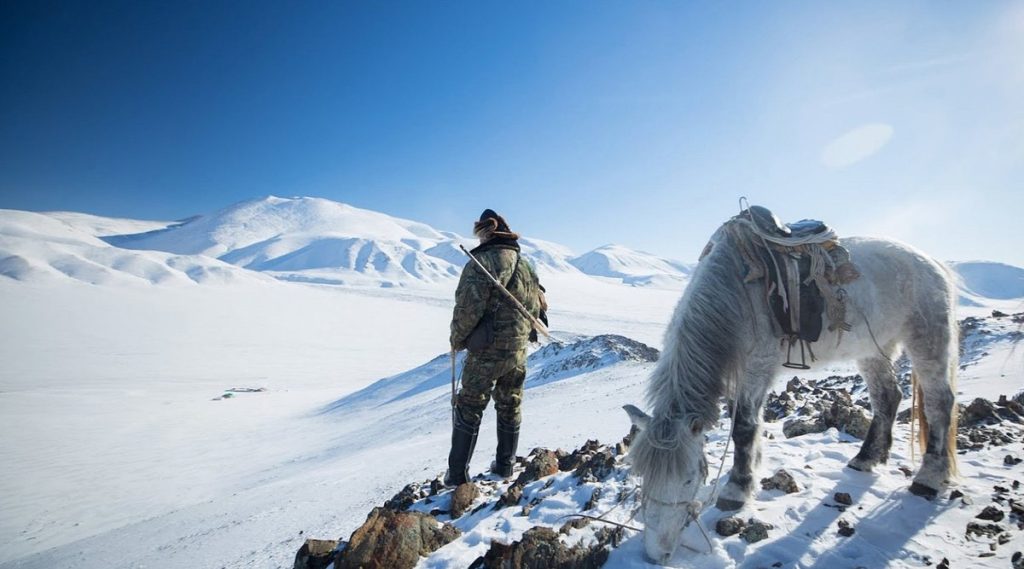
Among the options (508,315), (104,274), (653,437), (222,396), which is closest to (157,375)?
(222,396)

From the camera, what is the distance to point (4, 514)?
Answer: 343 inches

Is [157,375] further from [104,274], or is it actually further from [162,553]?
[104,274]

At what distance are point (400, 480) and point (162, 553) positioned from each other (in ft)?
8.38

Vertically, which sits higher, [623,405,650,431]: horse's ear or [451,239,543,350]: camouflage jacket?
[451,239,543,350]: camouflage jacket

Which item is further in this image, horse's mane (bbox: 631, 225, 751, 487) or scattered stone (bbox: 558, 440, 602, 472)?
scattered stone (bbox: 558, 440, 602, 472)

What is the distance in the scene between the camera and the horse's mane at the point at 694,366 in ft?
7.86

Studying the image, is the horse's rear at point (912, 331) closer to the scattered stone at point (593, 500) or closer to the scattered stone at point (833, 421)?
the scattered stone at point (833, 421)

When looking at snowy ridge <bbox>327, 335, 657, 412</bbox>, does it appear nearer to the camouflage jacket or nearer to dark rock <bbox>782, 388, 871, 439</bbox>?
the camouflage jacket

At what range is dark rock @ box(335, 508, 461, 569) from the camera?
262cm

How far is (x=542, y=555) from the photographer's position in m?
2.42

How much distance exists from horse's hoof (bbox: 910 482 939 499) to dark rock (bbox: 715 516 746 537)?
1562 millimetres

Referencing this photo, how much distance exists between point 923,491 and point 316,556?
4.37 metres

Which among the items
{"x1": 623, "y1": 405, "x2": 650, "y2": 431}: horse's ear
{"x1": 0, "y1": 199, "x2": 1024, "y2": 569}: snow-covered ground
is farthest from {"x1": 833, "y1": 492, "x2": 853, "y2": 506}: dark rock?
{"x1": 623, "y1": 405, "x2": 650, "y2": 431}: horse's ear

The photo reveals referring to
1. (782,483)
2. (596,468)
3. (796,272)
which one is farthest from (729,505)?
(796,272)
